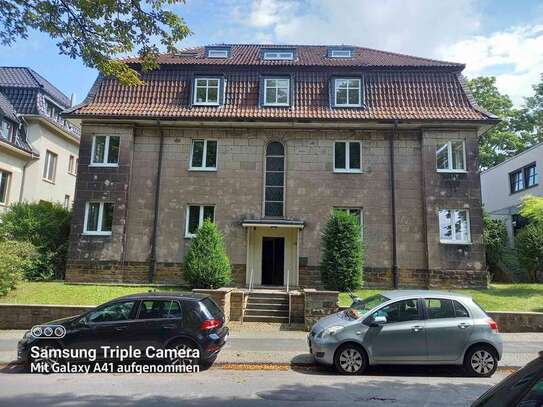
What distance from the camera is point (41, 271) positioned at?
17688 millimetres

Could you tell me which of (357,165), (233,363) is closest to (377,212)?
(357,165)

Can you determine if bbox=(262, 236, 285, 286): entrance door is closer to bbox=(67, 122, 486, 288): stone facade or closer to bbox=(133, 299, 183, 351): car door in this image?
bbox=(67, 122, 486, 288): stone facade

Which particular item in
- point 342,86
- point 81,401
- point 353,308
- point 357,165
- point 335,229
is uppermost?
point 342,86

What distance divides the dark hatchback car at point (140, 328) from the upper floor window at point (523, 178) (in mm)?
25927

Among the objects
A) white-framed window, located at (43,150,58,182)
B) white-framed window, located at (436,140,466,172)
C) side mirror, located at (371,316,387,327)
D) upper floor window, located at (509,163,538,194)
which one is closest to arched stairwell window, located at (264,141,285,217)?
white-framed window, located at (436,140,466,172)

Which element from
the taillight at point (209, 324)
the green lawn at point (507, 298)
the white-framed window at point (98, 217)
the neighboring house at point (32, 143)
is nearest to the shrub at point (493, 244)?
the green lawn at point (507, 298)

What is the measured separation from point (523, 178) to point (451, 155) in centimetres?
1345

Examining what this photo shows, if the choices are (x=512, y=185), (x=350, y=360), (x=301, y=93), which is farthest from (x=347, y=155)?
(x=512, y=185)

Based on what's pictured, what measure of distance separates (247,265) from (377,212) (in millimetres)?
5969

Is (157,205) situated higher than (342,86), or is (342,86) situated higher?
(342,86)

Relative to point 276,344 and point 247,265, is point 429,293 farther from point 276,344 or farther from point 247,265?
point 247,265

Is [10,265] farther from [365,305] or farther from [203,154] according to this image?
[365,305]

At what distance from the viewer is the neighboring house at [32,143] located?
78.9 ft

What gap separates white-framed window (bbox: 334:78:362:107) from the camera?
19.0m
